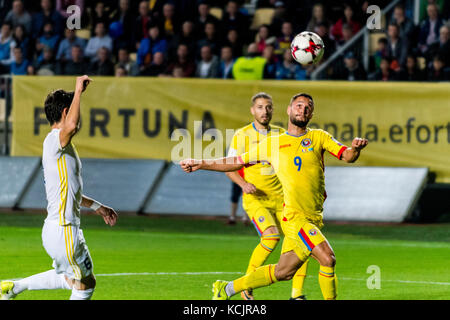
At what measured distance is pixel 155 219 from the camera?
58.9ft

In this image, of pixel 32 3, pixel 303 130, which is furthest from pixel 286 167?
pixel 32 3

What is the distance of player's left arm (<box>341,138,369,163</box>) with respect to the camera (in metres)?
8.21

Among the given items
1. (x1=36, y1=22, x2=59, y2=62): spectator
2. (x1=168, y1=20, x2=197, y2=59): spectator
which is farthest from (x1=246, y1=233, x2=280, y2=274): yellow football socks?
(x1=36, y1=22, x2=59, y2=62): spectator

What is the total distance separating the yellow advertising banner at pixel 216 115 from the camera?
17.9 metres

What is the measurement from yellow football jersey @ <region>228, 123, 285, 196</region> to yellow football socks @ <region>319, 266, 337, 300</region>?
7.25ft

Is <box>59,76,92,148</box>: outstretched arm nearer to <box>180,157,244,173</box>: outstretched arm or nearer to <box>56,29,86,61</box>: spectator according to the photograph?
<box>180,157,244,173</box>: outstretched arm

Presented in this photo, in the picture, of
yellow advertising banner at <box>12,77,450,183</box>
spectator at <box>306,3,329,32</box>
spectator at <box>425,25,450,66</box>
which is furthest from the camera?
spectator at <box>306,3,329,32</box>

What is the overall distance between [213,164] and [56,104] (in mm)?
1605

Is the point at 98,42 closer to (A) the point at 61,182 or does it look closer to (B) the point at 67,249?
(A) the point at 61,182

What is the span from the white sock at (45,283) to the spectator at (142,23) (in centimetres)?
1417

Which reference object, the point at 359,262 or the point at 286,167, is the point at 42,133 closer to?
the point at 359,262

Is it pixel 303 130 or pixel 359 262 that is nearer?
pixel 303 130

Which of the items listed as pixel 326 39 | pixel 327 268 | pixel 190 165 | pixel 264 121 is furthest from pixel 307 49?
pixel 326 39
